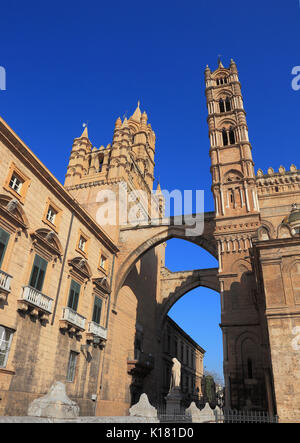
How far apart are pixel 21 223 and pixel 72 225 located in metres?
5.18

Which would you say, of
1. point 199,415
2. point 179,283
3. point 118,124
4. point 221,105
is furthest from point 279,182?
point 199,415

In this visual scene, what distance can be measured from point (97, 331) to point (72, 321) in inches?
132

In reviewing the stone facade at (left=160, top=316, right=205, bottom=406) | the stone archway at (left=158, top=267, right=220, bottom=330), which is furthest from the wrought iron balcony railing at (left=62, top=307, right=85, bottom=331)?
the stone facade at (left=160, top=316, right=205, bottom=406)

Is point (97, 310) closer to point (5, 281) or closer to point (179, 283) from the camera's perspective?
point (5, 281)

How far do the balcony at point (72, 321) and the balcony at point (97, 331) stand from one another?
83 centimetres

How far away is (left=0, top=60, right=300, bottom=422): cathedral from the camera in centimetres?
1383

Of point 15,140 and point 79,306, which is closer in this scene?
point 15,140

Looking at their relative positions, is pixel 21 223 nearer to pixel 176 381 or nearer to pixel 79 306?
pixel 79 306

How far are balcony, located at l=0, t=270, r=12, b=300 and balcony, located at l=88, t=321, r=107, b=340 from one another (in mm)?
7709

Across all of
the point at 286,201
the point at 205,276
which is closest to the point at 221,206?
the point at 286,201

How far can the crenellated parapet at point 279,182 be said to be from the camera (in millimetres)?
28703

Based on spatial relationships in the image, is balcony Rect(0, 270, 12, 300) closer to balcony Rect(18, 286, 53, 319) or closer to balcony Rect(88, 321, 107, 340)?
balcony Rect(18, 286, 53, 319)

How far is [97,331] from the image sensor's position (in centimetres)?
2111

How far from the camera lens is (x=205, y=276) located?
1266 inches
